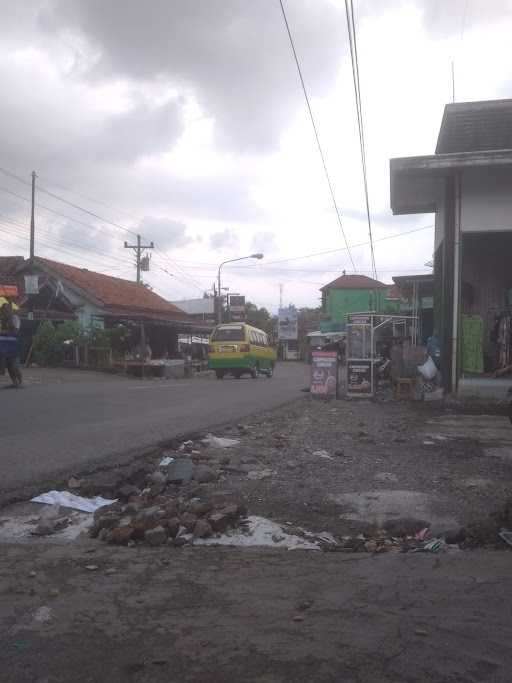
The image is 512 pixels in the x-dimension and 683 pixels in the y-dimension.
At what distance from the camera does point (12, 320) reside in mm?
16422

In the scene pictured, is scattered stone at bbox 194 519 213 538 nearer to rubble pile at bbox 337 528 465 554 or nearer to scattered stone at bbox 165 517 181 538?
scattered stone at bbox 165 517 181 538

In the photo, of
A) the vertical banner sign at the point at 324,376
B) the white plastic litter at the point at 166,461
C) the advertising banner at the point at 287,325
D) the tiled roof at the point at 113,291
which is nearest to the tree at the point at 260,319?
A: the advertising banner at the point at 287,325

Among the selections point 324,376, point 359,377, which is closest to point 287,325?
point 324,376

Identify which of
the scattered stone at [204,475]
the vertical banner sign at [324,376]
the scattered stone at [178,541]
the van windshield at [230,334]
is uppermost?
the van windshield at [230,334]

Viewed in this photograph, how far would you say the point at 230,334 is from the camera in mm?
25656

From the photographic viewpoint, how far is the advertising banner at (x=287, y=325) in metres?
64.9

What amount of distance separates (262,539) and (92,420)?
6139 millimetres

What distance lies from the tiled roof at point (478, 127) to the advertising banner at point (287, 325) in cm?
4916

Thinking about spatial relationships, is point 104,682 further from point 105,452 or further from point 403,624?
point 105,452

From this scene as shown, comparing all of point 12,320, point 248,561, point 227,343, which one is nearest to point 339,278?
point 227,343

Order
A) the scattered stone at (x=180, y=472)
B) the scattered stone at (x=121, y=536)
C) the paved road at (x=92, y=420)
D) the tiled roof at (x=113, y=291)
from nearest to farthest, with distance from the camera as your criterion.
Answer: the scattered stone at (x=121, y=536) → the scattered stone at (x=180, y=472) → the paved road at (x=92, y=420) → the tiled roof at (x=113, y=291)

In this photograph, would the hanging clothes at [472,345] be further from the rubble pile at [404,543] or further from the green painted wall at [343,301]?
the green painted wall at [343,301]

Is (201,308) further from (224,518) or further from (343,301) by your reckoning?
(224,518)

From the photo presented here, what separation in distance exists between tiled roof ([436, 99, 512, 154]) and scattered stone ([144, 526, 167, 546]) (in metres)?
12.8
